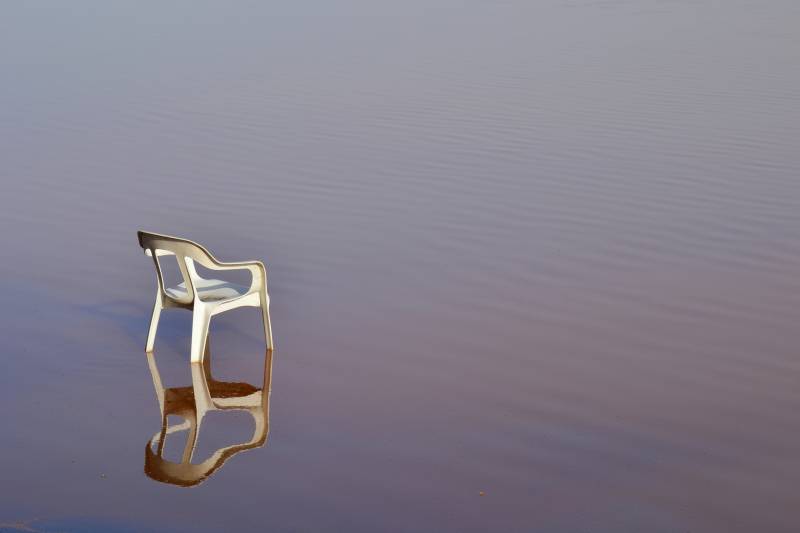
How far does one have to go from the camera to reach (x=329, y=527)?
167 inches

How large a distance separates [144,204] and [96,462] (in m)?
4.53

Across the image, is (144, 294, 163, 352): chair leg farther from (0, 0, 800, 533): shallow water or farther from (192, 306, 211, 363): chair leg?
(192, 306, 211, 363): chair leg

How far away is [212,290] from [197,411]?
31.4 inches

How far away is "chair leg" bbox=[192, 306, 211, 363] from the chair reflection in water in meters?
0.06

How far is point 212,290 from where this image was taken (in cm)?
588

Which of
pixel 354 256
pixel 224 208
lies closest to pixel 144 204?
pixel 224 208

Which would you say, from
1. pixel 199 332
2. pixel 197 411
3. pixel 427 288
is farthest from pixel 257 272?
pixel 427 288

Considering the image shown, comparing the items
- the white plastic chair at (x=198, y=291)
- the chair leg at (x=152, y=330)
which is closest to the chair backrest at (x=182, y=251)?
the white plastic chair at (x=198, y=291)

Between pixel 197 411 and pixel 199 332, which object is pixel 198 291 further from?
pixel 197 411

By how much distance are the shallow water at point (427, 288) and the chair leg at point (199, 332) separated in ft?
0.44

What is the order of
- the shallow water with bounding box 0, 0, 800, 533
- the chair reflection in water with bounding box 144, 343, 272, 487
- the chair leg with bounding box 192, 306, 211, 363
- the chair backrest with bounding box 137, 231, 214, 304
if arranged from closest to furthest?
the shallow water with bounding box 0, 0, 800, 533
the chair reflection in water with bounding box 144, 343, 272, 487
the chair backrest with bounding box 137, 231, 214, 304
the chair leg with bounding box 192, 306, 211, 363

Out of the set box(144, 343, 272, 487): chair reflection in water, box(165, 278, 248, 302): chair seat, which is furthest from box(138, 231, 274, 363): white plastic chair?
box(144, 343, 272, 487): chair reflection in water

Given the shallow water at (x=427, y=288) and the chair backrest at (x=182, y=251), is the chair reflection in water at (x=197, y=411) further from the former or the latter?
the chair backrest at (x=182, y=251)

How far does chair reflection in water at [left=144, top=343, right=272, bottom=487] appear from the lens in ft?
15.4
